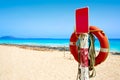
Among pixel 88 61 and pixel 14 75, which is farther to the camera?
pixel 14 75

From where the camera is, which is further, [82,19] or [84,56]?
[84,56]

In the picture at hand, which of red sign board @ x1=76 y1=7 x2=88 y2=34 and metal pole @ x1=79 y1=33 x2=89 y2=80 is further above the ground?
red sign board @ x1=76 y1=7 x2=88 y2=34

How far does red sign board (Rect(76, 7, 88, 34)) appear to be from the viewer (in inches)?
151

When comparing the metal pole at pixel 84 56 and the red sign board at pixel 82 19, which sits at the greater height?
the red sign board at pixel 82 19

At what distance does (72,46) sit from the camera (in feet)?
16.1

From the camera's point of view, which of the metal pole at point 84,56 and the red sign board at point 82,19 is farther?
the metal pole at point 84,56

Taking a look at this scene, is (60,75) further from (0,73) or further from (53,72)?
(0,73)

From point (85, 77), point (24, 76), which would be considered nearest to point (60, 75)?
point (24, 76)

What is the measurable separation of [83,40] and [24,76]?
19.1ft

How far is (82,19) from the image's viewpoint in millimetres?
3854

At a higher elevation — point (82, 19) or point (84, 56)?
point (82, 19)

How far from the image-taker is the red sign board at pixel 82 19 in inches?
151

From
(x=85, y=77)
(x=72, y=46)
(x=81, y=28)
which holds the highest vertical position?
(x=81, y=28)

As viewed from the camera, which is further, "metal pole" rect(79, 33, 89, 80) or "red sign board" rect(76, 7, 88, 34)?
"metal pole" rect(79, 33, 89, 80)
